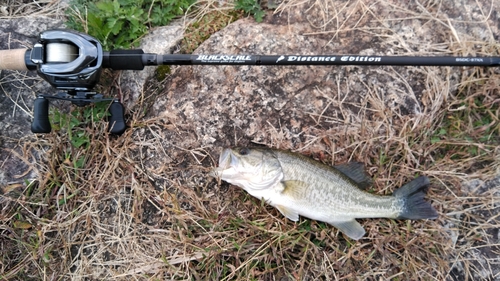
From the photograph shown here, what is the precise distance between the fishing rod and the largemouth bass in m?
0.78

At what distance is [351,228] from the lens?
11.6 feet

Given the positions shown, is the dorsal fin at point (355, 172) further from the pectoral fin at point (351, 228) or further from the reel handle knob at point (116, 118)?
the reel handle knob at point (116, 118)

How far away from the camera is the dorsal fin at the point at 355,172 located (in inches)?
142

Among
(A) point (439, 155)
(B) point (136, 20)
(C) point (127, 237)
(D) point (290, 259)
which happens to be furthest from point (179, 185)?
(A) point (439, 155)

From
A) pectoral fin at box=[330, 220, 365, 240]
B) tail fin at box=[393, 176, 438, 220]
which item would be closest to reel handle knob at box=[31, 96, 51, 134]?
pectoral fin at box=[330, 220, 365, 240]

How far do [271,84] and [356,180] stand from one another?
1144mm

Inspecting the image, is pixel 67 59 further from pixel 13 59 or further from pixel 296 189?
pixel 296 189

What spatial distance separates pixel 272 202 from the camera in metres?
3.50

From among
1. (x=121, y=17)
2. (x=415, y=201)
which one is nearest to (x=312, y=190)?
(x=415, y=201)

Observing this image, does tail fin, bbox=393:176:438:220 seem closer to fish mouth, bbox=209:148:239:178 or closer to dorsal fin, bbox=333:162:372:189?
dorsal fin, bbox=333:162:372:189

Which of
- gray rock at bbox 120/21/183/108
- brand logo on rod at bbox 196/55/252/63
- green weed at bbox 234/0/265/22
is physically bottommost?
Result: gray rock at bbox 120/21/183/108

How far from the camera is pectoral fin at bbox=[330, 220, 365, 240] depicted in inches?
138

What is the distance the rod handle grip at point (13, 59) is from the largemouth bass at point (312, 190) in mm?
1756

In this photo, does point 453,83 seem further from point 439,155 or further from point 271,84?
point 271,84
